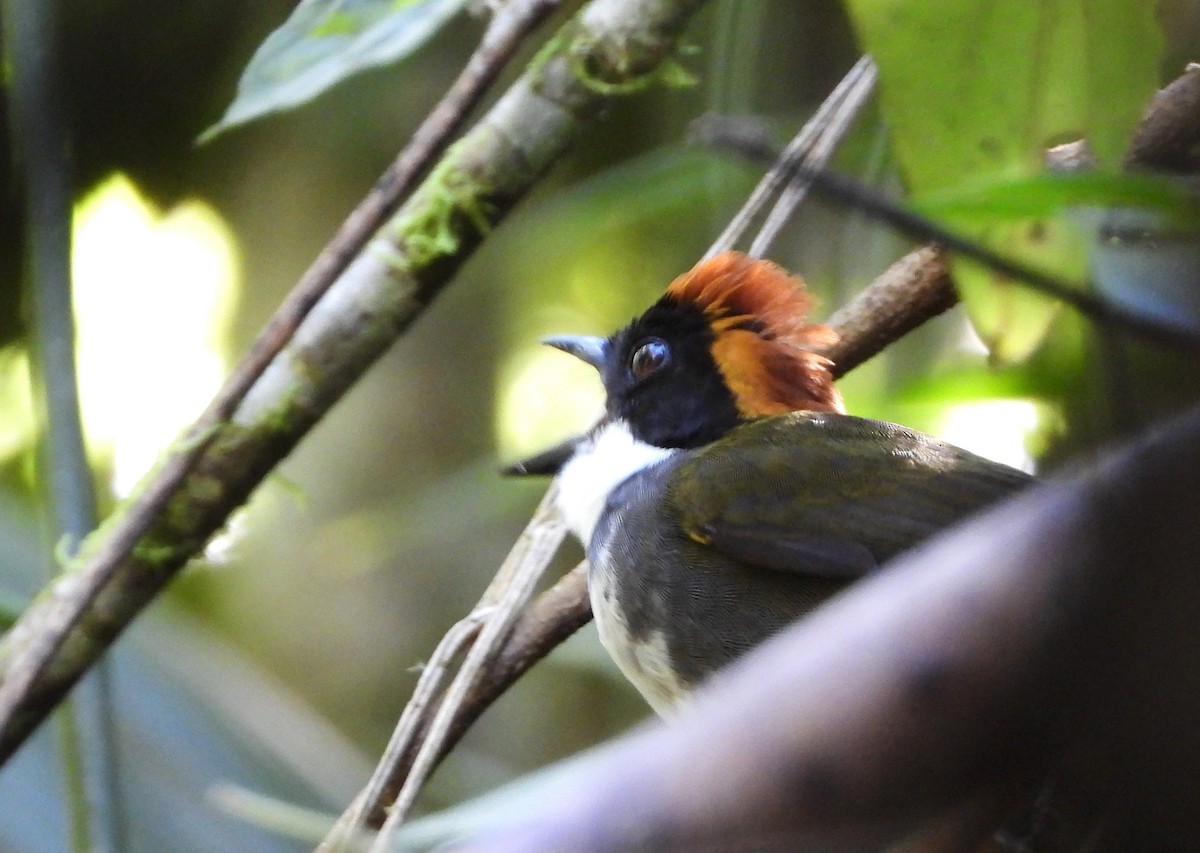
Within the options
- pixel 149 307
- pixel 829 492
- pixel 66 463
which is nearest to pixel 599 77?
pixel 829 492

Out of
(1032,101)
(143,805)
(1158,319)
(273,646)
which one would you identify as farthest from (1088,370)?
(273,646)

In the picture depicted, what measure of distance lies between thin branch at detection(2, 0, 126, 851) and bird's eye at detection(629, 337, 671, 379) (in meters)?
0.85

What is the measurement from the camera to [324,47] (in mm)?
1321

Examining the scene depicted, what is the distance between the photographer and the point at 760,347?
1606mm

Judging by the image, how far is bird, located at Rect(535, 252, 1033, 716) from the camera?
1284 millimetres

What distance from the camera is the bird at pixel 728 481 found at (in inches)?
50.6

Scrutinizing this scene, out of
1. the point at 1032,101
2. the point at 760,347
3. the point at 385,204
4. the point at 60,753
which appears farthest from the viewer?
the point at 60,753

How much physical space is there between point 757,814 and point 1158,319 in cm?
21

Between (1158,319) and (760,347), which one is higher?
(1158,319)

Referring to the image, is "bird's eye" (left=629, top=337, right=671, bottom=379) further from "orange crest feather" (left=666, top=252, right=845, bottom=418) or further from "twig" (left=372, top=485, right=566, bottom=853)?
"twig" (left=372, top=485, right=566, bottom=853)

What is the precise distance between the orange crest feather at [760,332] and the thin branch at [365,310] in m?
0.27

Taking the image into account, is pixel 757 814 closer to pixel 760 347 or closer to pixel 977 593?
pixel 977 593

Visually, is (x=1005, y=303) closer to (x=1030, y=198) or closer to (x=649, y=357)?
(x=1030, y=198)

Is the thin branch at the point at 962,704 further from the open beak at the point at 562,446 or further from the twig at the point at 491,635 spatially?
the open beak at the point at 562,446
